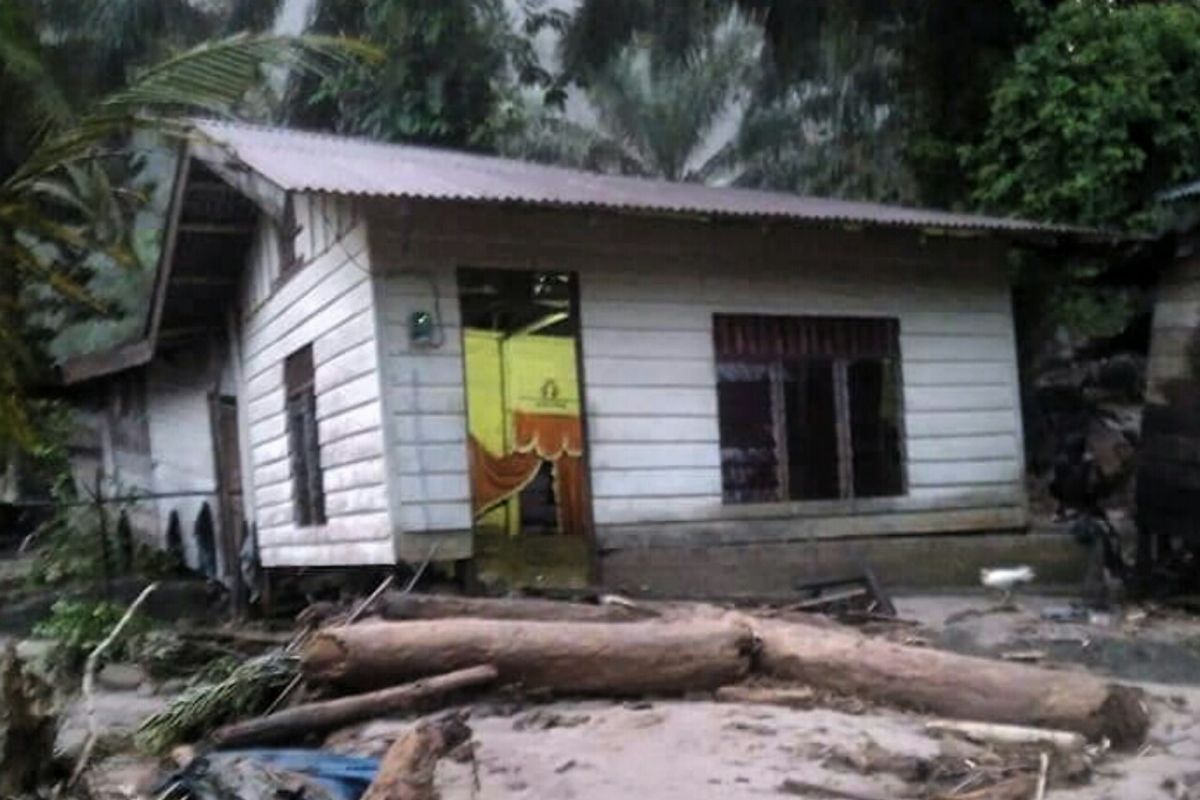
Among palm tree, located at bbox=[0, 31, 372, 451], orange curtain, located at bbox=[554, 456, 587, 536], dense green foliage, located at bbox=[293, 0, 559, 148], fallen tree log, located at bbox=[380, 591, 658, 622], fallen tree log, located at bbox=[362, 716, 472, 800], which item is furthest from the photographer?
dense green foliage, located at bbox=[293, 0, 559, 148]

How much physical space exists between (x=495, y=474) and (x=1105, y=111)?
7.57 m

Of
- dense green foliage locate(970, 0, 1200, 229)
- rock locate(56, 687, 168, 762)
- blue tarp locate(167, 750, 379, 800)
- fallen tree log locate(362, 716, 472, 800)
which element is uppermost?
dense green foliage locate(970, 0, 1200, 229)

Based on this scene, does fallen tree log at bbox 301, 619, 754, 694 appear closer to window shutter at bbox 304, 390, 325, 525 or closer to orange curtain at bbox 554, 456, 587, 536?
orange curtain at bbox 554, 456, 587, 536

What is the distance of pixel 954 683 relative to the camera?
6.93 metres

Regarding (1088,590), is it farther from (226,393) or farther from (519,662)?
(226,393)

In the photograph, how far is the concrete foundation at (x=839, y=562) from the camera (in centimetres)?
1046

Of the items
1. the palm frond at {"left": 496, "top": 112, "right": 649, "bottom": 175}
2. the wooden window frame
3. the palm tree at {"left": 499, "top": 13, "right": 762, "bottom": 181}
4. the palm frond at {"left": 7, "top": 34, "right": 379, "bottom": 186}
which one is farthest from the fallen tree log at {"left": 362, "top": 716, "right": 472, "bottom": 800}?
the palm tree at {"left": 499, "top": 13, "right": 762, "bottom": 181}

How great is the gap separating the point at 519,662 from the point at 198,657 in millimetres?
3143

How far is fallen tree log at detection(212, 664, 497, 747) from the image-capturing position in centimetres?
659

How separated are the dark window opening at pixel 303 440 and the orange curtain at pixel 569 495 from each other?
1.85 meters

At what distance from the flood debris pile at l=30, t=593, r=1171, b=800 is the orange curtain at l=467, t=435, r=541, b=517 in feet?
7.56

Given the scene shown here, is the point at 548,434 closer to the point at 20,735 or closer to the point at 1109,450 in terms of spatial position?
the point at 1109,450

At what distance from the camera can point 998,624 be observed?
9461 mm

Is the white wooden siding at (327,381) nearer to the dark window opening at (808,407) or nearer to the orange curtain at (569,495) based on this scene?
the orange curtain at (569,495)
